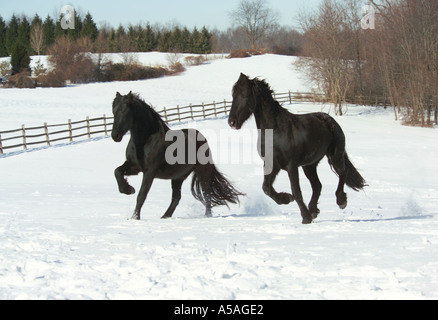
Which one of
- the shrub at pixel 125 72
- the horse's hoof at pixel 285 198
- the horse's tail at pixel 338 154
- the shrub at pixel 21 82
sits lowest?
the horse's hoof at pixel 285 198

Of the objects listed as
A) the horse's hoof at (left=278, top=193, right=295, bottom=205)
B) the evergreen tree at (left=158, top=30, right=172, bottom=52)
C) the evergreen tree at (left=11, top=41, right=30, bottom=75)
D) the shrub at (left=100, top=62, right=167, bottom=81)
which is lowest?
the horse's hoof at (left=278, top=193, right=295, bottom=205)

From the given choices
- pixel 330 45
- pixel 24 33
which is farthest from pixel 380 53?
pixel 24 33

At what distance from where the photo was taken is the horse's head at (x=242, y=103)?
6.99m

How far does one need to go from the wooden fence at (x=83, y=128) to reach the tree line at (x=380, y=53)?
4101mm

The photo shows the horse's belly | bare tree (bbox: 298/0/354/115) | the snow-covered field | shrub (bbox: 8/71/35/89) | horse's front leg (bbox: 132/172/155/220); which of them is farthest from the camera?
shrub (bbox: 8/71/35/89)

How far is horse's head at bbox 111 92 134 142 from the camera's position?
7749mm

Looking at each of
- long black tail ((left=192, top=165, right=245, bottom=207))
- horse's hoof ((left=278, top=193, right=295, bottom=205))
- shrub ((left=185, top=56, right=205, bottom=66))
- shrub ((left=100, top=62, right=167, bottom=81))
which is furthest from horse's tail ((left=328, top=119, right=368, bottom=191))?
shrub ((left=185, top=56, right=205, bottom=66))

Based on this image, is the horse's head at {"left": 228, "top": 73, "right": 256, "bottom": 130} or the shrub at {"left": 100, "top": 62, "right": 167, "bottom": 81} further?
the shrub at {"left": 100, "top": 62, "right": 167, "bottom": 81}

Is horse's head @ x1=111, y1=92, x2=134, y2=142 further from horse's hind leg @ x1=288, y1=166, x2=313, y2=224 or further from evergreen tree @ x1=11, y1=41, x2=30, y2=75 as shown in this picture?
evergreen tree @ x1=11, y1=41, x2=30, y2=75

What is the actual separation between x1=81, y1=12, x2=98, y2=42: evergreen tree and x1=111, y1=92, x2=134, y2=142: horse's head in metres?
78.9

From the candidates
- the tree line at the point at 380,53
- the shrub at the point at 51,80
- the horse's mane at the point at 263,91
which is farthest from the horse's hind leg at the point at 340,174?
the shrub at the point at 51,80

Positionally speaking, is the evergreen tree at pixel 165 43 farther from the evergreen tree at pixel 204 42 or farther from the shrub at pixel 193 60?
the shrub at pixel 193 60

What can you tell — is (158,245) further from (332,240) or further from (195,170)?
(195,170)
